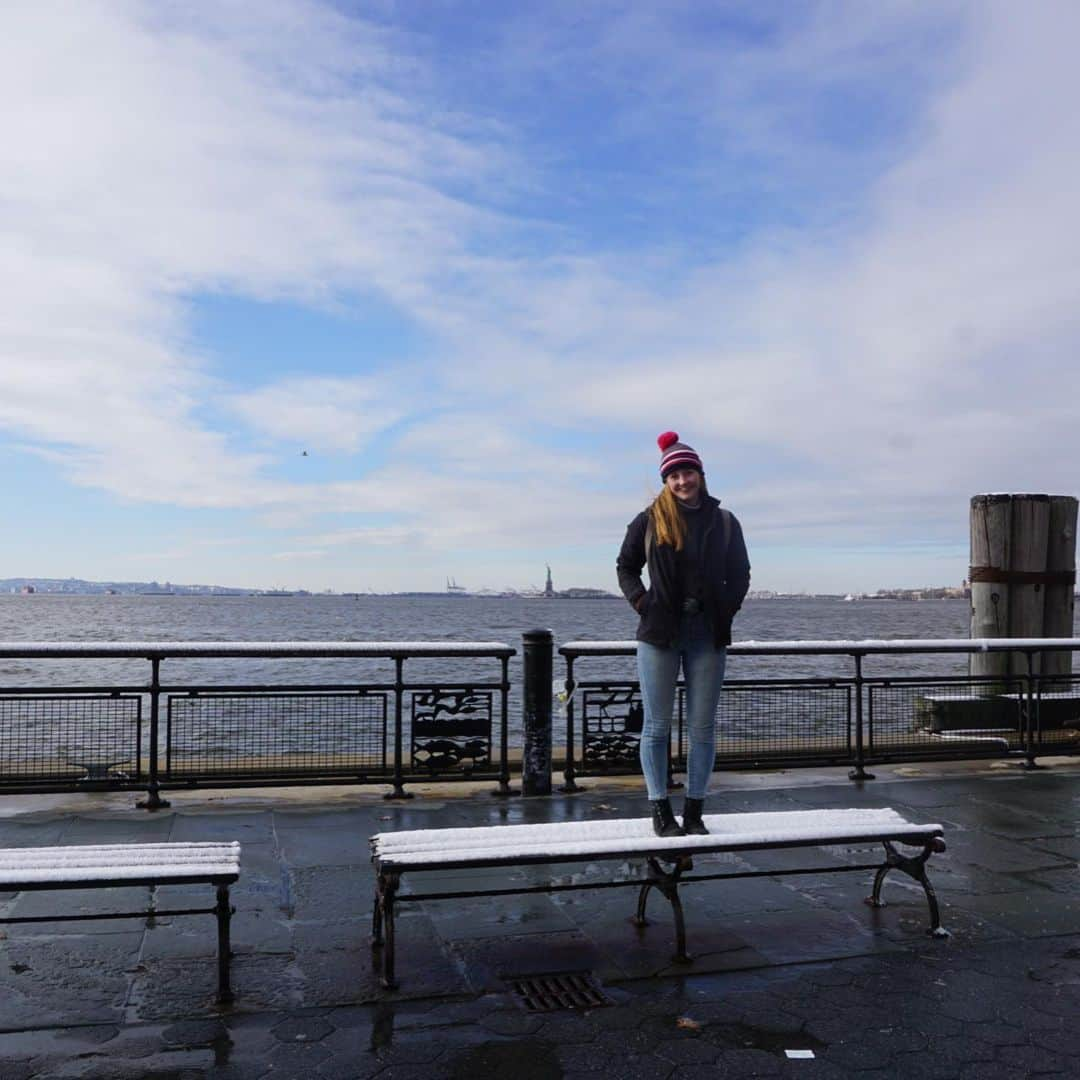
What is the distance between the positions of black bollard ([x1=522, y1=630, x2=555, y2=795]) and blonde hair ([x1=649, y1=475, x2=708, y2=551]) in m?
2.58

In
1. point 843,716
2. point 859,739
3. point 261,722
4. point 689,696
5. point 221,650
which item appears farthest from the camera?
point 843,716

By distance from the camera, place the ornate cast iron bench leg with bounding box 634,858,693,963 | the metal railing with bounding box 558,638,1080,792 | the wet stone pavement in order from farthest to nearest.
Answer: the metal railing with bounding box 558,638,1080,792, the ornate cast iron bench leg with bounding box 634,858,693,963, the wet stone pavement

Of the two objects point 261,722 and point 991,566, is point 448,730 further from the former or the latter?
point 991,566

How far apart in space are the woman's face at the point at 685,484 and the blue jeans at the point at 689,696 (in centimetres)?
63

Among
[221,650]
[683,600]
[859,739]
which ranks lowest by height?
[859,739]

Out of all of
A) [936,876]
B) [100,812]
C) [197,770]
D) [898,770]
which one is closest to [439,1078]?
[936,876]

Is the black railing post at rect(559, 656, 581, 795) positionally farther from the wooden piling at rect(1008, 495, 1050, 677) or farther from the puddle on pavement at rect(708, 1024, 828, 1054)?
the wooden piling at rect(1008, 495, 1050, 677)

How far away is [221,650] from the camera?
7422 millimetres

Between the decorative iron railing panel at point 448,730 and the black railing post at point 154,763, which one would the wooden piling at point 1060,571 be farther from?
the black railing post at point 154,763

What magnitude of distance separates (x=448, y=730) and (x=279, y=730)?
131cm

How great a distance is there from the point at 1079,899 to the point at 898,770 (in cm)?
376

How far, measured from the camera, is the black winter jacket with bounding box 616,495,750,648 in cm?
520

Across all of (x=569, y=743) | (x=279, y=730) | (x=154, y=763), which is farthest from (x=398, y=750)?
(x=154, y=763)

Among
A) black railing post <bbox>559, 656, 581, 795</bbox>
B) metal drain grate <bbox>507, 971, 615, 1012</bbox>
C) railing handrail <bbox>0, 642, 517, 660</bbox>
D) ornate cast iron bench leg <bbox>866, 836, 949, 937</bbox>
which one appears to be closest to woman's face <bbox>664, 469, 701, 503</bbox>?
ornate cast iron bench leg <bbox>866, 836, 949, 937</bbox>
